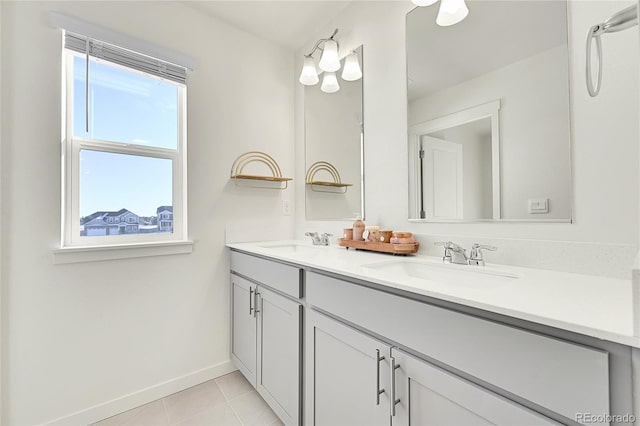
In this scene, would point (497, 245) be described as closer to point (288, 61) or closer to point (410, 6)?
point (410, 6)

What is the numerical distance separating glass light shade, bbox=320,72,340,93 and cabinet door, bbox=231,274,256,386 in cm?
147

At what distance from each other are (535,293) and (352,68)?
1.61m

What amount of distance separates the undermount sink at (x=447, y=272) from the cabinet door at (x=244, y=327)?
0.86m

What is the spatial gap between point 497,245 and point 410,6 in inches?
52.4

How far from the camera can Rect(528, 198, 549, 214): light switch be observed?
1.07 metres

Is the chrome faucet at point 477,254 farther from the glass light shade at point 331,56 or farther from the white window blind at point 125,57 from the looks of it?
the white window blind at point 125,57

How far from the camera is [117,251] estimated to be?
5.32 feet

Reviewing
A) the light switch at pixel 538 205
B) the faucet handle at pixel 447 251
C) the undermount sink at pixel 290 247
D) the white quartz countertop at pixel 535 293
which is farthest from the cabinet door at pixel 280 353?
the light switch at pixel 538 205

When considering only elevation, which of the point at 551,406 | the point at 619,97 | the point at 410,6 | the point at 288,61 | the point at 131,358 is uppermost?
the point at 288,61

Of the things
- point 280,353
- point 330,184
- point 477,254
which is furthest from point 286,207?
point 477,254

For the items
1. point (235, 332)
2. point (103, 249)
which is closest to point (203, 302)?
point (235, 332)

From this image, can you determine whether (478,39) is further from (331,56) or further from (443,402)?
(443,402)

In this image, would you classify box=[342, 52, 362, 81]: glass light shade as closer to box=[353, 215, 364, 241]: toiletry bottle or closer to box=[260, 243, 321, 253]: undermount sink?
box=[353, 215, 364, 241]: toiletry bottle

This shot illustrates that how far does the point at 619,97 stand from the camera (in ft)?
3.00
